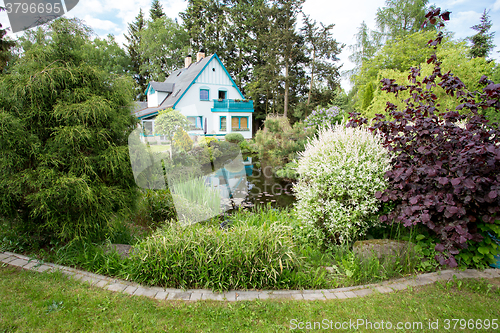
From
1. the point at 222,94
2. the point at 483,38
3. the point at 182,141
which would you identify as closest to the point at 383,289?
the point at 182,141

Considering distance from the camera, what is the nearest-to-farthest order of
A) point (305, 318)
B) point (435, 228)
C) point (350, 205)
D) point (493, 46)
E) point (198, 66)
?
point (305, 318) → point (435, 228) → point (350, 205) → point (493, 46) → point (198, 66)

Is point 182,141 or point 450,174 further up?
point 182,141

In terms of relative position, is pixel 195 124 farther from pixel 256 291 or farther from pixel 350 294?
pixel 350 294

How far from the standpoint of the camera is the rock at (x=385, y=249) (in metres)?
2.75

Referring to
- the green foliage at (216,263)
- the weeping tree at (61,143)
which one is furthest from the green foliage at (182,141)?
the green foliage at (216,263)

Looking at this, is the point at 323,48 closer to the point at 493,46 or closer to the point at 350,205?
the point at 493,46

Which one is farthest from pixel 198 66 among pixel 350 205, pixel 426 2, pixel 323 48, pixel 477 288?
A: pixel 477 288

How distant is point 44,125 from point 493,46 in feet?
83.7

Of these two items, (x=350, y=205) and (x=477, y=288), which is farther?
(x=350, y=205)

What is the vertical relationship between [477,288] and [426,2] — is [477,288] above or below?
below

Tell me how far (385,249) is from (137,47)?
112 feet

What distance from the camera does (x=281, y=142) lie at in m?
10.4

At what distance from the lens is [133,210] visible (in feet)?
10.9

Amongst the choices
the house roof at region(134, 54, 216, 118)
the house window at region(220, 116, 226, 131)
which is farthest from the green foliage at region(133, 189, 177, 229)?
the house window at region(220, 116, 226, 131)
